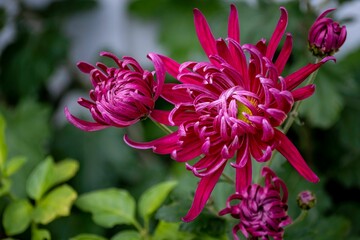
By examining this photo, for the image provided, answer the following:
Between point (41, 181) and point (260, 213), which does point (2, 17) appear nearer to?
point (41, 181)

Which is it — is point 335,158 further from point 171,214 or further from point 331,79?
point 171,214

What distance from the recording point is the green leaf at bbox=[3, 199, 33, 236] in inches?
32.2

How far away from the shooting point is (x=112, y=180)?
1395 millimetres

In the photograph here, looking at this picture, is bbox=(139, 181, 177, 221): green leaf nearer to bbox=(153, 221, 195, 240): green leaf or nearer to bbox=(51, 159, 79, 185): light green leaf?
bbox=(153, 221, 195, 240): green leaf

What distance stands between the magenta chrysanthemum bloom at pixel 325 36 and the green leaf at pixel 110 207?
35 centimetres

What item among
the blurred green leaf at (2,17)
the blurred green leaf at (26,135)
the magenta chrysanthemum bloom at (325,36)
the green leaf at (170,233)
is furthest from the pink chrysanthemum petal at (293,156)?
the blurred green leaf at (2,17)

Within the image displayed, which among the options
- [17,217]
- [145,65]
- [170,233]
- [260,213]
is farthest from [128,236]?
[145,65]

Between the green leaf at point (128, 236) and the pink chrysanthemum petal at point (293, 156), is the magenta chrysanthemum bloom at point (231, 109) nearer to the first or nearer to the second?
the pink chrysanthemum petal at point (293, 156)

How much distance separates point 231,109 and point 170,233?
0.83 ft

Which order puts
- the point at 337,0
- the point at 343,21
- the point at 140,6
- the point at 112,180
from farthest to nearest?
1. the point at 140,6
2. the point at 112,180
3. the point at 337,0
4. the point at 343,21

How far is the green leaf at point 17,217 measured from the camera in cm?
82

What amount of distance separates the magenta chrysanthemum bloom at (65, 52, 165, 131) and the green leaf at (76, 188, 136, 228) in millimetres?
248

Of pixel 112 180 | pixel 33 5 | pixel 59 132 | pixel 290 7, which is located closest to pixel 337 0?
pixel 290 7

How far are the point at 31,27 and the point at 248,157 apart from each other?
44.9 inches
